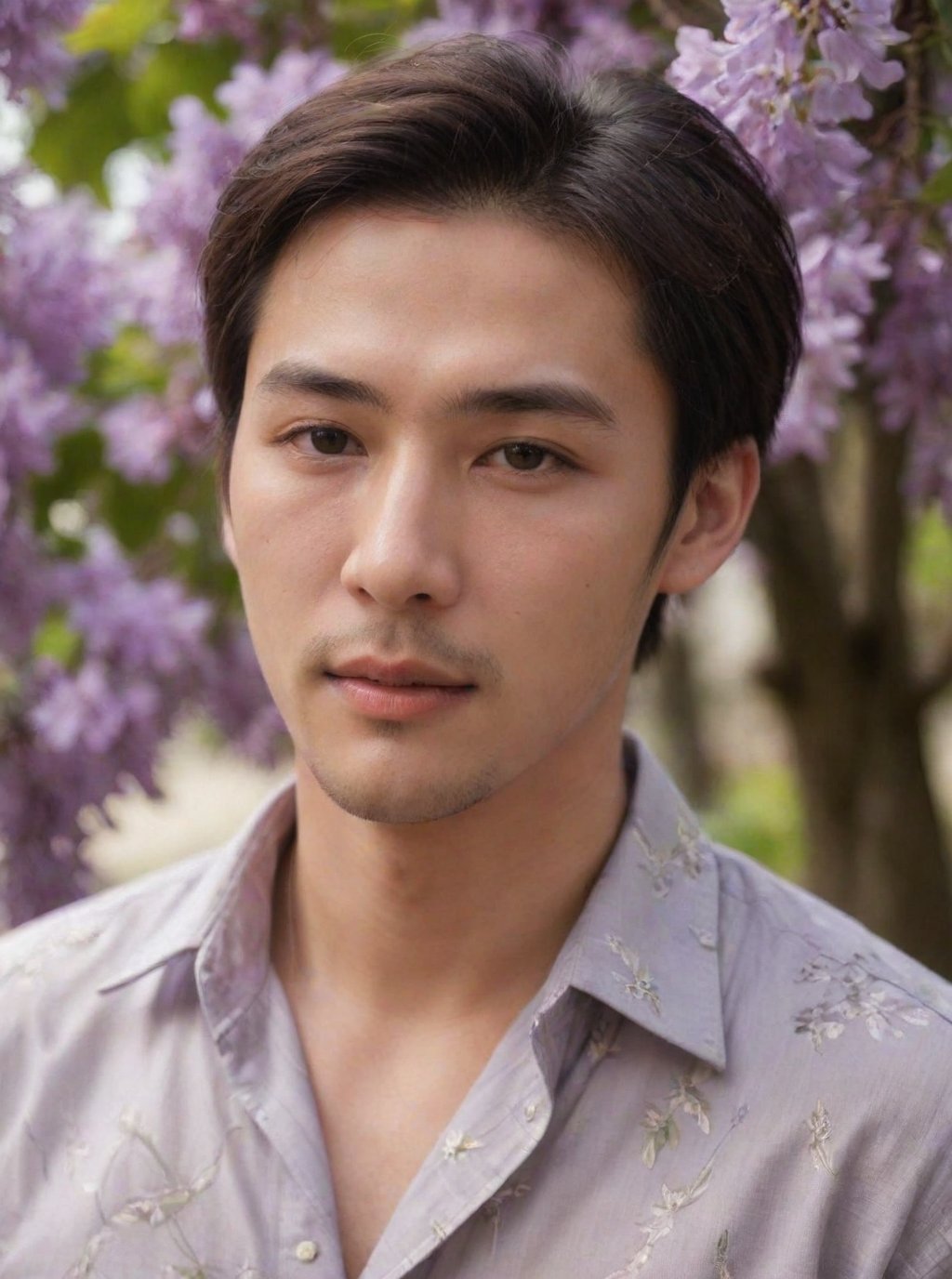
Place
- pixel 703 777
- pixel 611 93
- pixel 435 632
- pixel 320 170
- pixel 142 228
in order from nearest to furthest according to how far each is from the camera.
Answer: pixel 435 632
pixel 320 170
pixel 611 93
pixel 142 228
pixel 703 777

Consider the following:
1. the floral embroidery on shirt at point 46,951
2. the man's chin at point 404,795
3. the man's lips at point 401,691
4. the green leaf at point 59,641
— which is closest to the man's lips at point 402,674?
the man's lips at point 401,691

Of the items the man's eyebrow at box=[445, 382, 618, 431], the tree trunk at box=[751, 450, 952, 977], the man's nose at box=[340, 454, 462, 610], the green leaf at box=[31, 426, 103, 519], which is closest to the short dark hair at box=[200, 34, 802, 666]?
the man's eyebrow at box=[445, 382, 618, 431]

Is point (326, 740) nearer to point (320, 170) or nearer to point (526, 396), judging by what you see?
point (526, 396)

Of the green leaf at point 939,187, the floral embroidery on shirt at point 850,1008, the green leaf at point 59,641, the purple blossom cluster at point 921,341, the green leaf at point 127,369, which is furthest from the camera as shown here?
the green leaf at point 127,369

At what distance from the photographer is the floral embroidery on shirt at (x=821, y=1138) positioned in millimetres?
1888

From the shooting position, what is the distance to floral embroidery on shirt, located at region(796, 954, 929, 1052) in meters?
1.98

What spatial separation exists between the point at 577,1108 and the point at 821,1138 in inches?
11.6

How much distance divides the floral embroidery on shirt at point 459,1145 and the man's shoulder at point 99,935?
508 mm

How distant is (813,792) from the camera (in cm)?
425

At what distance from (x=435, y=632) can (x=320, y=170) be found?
611mm

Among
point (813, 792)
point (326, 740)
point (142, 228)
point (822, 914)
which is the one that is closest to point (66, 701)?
point (142, 228)

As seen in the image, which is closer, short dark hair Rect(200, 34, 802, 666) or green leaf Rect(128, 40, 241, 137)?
short dark hair Rect(200, 34, 802, 666)

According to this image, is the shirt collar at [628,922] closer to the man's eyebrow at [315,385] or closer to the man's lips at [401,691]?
the man's lips at [401,691]

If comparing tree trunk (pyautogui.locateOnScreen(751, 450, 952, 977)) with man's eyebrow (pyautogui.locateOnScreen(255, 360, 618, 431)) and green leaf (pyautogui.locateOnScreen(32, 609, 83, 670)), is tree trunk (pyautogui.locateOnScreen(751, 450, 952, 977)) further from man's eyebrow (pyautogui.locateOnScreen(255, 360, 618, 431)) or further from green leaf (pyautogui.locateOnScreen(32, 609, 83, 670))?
man's eyebrow (pyautogui.locateOnScreen(255, 360, 618, 431))
